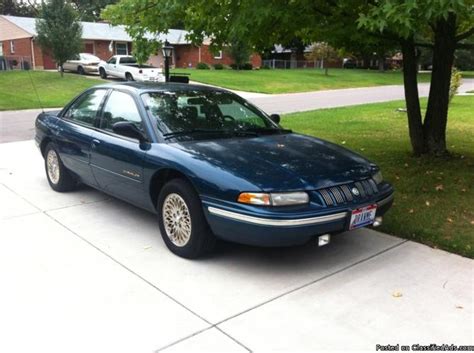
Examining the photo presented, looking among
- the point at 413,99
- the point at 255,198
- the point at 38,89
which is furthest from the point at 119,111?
Answer: the point at 38,89

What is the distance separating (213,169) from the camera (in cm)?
415

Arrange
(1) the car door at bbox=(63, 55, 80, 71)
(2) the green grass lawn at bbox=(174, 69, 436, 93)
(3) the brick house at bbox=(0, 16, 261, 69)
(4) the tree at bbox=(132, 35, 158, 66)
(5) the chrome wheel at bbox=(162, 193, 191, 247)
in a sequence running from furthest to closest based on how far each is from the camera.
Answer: (3) the brick house at bbox=(0, 16, 261, 69) → (1) the car door at bbox=(63, 55, 80, 71) → (2) the green grass lawn at bbox=(174, 69, 436, 93) → (4) the tree at bbox=(132, 35, 158, 66) → (5) the chrome wheel at bbox=(162, 193, 191, 247)

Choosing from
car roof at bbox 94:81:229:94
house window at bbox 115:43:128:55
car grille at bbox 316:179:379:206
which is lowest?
car grille at bbox 316:179:379:206

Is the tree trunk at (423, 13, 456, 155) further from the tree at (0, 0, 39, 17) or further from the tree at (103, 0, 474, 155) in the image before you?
the tree at (0, 0, 39, 17)

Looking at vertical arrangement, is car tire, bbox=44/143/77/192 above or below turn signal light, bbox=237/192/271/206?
below

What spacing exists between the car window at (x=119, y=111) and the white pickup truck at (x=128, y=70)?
71.8ft

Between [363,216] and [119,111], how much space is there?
9.13 ft

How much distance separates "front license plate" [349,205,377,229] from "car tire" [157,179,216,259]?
1.18 m

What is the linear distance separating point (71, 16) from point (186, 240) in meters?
26.2

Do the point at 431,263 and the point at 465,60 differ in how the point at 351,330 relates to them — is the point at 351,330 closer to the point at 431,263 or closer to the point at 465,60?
the point at 431,263

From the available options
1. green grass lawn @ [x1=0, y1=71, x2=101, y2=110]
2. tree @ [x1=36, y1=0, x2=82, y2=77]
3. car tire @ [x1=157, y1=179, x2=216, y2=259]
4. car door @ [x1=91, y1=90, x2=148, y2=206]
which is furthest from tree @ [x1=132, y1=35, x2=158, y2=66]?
tree @ [x1=36, y1=0, x2=82, y2=77]

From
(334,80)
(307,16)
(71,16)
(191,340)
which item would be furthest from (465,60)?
(191,340)

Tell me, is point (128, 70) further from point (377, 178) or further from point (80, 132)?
point (377, 178)

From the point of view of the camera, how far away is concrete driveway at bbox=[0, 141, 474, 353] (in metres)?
3.21
